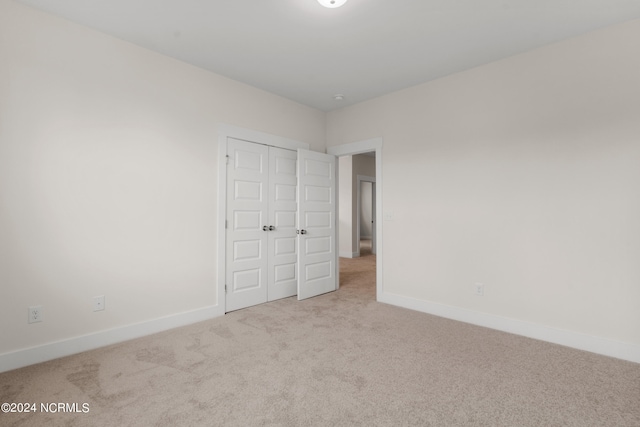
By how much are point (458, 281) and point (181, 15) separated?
3.79 m

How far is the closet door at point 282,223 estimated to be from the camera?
4.03 metres

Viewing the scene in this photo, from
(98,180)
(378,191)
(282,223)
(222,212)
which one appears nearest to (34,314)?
(98,180)

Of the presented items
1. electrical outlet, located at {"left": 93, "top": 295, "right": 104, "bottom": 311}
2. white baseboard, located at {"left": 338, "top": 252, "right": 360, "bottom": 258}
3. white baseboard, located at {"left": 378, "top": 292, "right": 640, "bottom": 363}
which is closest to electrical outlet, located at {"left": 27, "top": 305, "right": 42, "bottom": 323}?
electrical outlet, located at {"left": 93, "top": 295, "right": 104, "bottom": 311}

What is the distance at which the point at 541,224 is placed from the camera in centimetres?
287

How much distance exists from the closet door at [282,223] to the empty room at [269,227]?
0.22m

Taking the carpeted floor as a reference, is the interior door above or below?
above

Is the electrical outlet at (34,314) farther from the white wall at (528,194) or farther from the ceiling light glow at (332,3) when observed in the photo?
the white wall at (528,194)

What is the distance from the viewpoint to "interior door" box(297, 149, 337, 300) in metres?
4.11

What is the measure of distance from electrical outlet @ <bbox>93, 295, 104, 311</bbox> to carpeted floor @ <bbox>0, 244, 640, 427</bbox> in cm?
37

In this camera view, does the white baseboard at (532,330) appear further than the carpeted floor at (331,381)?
Yes

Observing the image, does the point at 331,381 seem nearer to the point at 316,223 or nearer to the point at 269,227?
the point at 269,227

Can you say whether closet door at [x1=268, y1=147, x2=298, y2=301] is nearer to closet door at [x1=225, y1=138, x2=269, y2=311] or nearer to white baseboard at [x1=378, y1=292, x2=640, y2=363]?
closet door at [x1=225, y1=138, x2=269, y2=311]

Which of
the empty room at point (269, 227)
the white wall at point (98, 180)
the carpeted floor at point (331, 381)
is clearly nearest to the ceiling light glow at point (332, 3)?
the empty room at point (269, 227)

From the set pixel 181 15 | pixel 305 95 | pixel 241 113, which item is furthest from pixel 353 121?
pixel 181 15
